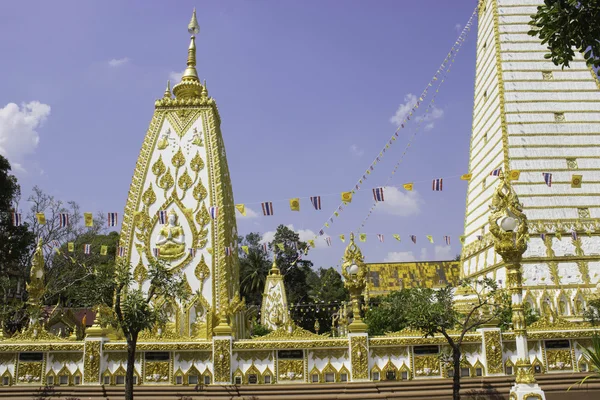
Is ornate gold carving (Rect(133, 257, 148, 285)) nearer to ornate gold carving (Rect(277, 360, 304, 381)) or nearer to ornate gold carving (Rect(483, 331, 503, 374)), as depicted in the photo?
ornate gold carving (Rect(277, 360, 304, 381))

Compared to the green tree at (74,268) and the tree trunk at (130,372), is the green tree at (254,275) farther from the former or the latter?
the tree trunk at (130,372)

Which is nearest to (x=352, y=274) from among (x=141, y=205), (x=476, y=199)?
(x=141, y=205)

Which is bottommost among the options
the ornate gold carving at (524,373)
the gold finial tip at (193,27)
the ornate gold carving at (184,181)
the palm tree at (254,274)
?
the ornate gold carving at (524,373)

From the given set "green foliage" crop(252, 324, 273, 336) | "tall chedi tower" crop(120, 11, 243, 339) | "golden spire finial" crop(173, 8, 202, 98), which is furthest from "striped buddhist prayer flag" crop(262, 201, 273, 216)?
"green foliage" crop(252, 324, 273, 336)

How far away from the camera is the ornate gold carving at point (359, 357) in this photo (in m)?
14.4

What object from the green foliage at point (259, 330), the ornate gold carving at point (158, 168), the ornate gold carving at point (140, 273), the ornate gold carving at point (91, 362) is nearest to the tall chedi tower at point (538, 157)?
the green foliage at point (259, 330)

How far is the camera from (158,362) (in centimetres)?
1497

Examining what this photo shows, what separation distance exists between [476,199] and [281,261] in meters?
29.5

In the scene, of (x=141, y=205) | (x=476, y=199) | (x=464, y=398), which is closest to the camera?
(x=464, y=398)

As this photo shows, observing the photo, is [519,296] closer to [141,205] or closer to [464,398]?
[464,398]

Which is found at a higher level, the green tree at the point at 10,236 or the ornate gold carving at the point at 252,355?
the green tree at the point at 10,236

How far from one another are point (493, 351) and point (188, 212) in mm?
12756

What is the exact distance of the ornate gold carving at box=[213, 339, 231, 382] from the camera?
1455 centimetres

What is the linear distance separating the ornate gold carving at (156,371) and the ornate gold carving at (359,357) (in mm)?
5313
